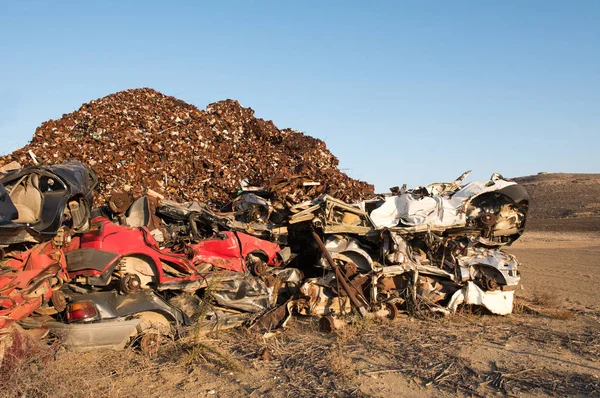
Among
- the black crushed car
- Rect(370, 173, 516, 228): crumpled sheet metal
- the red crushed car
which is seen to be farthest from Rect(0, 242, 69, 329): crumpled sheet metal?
Rect(370, 173, 516, 228): crumpled sheet metal

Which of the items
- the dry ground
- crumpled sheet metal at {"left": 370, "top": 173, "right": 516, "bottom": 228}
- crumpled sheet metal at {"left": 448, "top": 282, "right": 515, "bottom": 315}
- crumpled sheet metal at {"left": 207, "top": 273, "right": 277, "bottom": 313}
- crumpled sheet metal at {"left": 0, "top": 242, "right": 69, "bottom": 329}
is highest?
crumpled sheet metal at {"left": 370, "top": 173, "right": 516, "bottom": 228}

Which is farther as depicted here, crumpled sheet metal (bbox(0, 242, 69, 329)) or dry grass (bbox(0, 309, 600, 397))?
dry grass (bbox(0, 309, 600, 397))

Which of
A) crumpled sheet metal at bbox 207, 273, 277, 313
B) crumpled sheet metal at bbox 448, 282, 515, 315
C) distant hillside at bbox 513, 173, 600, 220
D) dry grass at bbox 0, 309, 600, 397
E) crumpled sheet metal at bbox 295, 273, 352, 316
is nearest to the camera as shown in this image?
dry grass at bbox 0, 309, 600, 397

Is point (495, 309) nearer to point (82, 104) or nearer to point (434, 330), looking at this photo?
point (434, 330)

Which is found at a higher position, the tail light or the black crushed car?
the black crushed car

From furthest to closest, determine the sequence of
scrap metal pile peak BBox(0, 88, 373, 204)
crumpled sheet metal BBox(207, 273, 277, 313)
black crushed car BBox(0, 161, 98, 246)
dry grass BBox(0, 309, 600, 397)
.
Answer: scrap metal pile peak BBox(0, 88, 373, 204) < crumpled sheet metal BBox(207, 273, 277, 313) < dry grass BBox(0, 309, 600, 397) < black crushed car BBox(0, 161, 98, 246)

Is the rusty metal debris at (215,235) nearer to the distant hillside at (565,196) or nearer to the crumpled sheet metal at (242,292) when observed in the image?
the crumpled sheet metal at (242,292)

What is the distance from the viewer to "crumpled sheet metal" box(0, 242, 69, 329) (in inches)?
203

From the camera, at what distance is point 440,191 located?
32.4 feet

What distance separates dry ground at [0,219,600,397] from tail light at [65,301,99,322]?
40cm

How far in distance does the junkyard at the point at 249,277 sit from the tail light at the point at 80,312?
23 mm

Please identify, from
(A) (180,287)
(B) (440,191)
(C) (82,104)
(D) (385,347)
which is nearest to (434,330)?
(D) (385,347)

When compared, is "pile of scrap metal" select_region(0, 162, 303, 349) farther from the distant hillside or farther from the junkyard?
the distant hillside

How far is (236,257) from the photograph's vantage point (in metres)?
8.05
